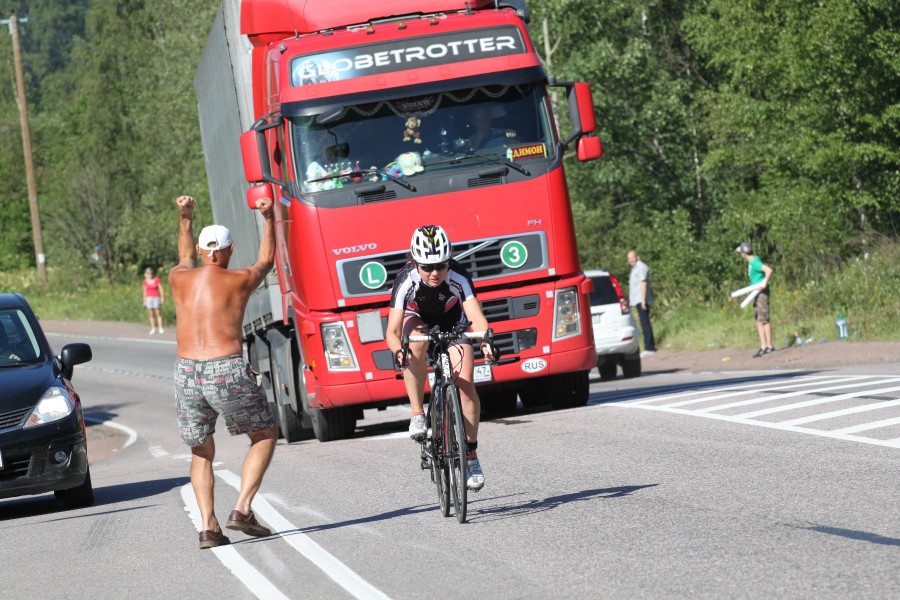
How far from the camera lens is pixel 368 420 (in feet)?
68.5

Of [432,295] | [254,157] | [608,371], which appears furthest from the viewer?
[608,371]

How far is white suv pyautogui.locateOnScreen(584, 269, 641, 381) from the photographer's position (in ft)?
73.1

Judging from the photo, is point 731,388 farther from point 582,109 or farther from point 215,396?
point 215,396

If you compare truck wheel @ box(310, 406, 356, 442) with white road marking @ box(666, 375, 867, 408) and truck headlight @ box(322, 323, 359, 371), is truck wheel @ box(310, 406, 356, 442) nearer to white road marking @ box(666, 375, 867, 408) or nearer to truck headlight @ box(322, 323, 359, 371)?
truck headlight @ box(322, 323, 359, 371)

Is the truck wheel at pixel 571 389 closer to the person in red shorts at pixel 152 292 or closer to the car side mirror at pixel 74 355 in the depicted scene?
the car side mirror at pixel 74 355

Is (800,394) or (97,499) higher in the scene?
(97,499)

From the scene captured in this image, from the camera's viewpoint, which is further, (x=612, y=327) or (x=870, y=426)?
(x=612, y=327)

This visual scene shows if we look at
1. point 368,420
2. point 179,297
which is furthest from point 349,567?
point 368,420

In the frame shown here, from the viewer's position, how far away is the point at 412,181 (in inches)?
548

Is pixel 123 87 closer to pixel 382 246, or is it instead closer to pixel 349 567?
pixel 382 246

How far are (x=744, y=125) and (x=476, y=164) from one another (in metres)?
16.3

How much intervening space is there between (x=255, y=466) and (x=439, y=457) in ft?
3.62

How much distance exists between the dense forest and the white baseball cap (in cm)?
1911

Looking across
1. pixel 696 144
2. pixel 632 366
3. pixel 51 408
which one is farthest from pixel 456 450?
pixel 696 144
